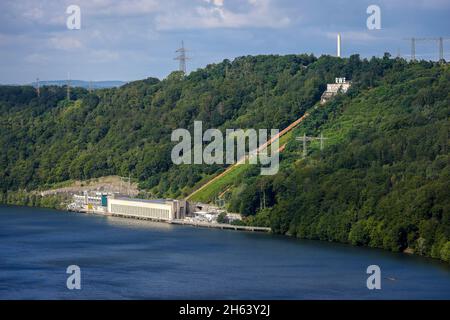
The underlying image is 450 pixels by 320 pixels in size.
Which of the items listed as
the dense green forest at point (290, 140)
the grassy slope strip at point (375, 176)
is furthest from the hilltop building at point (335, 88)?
the grassy slope strip at point (375, 176)

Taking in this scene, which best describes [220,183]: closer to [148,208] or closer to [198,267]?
[148,208]

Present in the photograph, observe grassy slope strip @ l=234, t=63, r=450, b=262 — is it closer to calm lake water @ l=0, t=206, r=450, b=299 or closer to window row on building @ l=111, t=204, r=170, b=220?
calm lake water @ l=0, t=206, r=450, b=299

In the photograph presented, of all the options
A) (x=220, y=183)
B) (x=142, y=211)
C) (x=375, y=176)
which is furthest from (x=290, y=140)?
(x=375, y=176)

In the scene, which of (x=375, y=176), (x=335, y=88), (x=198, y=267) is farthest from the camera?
(x=335, y=88)

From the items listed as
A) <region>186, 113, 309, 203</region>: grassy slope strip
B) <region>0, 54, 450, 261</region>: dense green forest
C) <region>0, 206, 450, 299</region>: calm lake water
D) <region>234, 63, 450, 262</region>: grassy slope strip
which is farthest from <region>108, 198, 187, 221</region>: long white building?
<region>0, 206, 450, 299</region>: calm lake water

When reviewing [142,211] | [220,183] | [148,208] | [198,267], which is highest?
[220,183]

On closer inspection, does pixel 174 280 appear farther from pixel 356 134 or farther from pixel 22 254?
pixel 356 134
